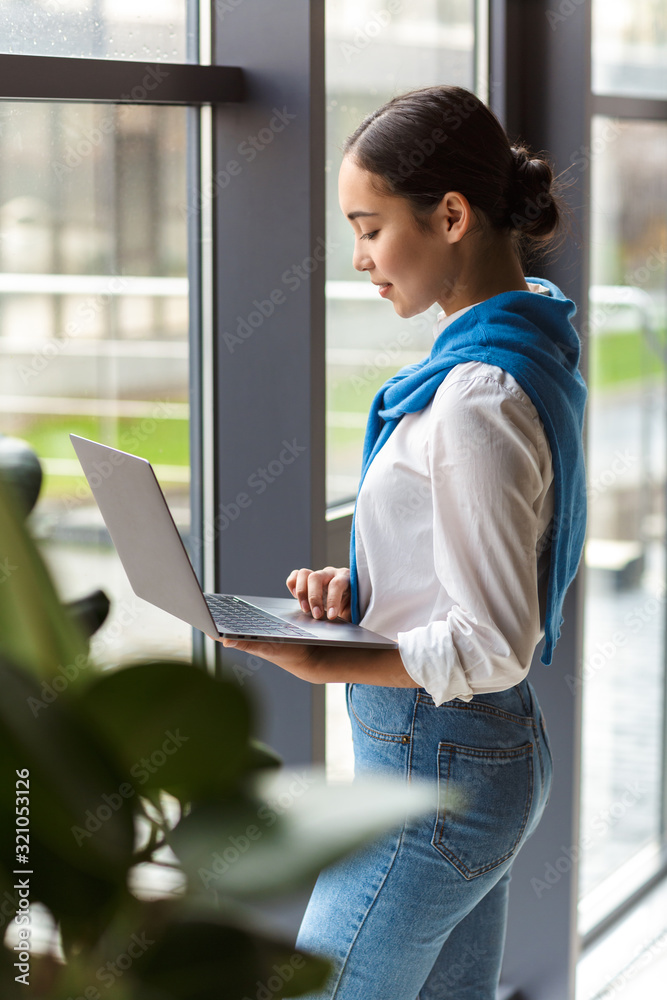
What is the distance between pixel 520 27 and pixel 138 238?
100 centimetres

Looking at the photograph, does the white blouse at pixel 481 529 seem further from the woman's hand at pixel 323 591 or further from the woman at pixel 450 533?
the woman's hand at pixel 323 591

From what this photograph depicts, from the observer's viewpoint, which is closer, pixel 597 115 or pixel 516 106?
pixel 516 106

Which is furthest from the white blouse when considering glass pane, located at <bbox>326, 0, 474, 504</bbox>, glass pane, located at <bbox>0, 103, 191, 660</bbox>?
glass pane, located at <bbox>326, 0, 474, 504</bbox>

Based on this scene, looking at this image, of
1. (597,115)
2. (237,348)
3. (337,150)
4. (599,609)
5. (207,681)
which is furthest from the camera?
(599,609)

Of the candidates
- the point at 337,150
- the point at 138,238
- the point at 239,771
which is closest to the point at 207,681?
the point at 239,771

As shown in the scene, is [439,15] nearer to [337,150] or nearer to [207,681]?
[337,150]

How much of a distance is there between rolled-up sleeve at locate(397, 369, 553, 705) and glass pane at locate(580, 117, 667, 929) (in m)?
1.40

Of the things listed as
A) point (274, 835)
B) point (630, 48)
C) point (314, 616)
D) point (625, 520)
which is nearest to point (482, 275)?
point (314, 616)

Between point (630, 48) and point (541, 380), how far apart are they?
1711 mm

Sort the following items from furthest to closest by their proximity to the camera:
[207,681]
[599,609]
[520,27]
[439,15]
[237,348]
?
1. [599,609]
2. [520,27]
3. [439,15]
4. [237,348]
5. [207,681]

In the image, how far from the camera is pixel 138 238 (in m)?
1.53

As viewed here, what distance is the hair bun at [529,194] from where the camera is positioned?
4.04 feet

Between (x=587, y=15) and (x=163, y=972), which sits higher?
(x=587, y=15)

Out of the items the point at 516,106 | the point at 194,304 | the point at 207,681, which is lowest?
the point at 207,681
